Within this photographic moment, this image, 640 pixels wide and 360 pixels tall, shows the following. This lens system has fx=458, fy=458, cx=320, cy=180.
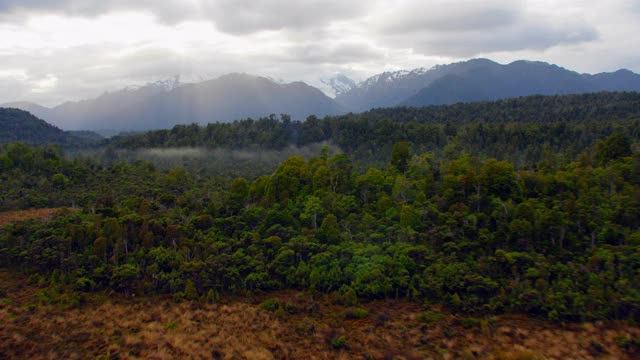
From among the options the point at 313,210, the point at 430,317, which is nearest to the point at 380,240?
the point at 313,210

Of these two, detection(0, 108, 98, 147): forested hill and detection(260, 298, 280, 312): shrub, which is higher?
detection(0, 108, 98, 147): forested hill

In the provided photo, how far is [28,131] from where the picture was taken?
324 ft

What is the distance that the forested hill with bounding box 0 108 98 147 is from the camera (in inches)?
3695

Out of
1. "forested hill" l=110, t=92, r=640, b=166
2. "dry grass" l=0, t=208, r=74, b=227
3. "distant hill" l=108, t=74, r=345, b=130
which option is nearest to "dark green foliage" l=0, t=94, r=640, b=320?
"dry grass" l=0, t=208, r=74, b=227

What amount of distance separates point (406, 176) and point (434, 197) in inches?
261

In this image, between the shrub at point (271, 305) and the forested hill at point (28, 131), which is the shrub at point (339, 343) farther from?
the forested hill at point (28, 131)

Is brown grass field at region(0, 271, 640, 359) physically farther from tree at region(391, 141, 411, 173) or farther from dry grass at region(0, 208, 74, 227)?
tree at region(391, 141, 411, 173)

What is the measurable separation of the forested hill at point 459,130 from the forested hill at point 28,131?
24.7 m

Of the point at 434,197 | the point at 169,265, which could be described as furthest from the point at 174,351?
the point at 434,197

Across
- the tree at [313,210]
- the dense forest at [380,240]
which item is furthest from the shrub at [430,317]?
the tree at [313,210]

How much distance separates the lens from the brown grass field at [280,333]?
18.7m

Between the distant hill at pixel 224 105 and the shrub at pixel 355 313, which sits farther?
the distant hill at pixel 224 105

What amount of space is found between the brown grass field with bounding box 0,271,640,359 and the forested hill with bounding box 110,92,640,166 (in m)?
28.2

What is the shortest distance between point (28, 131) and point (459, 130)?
89589mm
